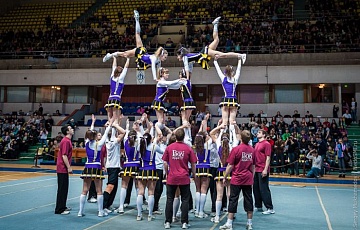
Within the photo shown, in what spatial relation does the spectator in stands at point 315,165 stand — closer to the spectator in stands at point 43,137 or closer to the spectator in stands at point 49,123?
the spectator in stands at point 43,137

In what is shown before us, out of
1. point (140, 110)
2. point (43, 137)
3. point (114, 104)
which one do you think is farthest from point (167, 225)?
point (43, 137)

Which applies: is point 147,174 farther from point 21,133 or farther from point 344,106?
point 344,106

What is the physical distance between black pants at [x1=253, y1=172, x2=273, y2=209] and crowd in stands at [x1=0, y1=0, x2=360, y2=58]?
1638cm

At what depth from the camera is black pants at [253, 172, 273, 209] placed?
853 cm

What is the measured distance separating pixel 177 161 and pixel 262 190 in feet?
10.1

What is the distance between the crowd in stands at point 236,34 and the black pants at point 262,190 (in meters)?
16.4

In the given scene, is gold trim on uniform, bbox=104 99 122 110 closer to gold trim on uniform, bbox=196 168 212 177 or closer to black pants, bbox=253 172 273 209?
gold trim on uniform, bbox=196 168 212 177

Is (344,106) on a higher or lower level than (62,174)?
higher

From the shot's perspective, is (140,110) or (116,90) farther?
(140,110)

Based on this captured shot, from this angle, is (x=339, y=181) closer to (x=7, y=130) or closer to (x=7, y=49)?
(x=7, y=130)

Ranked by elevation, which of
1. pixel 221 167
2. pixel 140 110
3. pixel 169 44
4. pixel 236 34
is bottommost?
pixel 221 167

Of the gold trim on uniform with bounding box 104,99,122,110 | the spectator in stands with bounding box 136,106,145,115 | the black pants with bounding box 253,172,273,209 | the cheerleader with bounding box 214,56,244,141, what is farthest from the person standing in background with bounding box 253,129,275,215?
the spectator in stands with bounding box 136,106,145,115

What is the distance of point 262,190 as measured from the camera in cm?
862

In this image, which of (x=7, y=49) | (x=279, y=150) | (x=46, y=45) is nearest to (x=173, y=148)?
(x=279, y=150)
